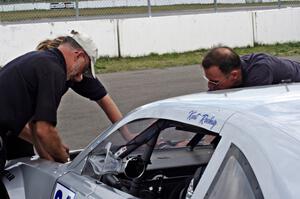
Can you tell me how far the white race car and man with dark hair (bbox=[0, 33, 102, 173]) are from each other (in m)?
0.15

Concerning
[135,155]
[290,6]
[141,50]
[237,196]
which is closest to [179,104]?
[135,155]

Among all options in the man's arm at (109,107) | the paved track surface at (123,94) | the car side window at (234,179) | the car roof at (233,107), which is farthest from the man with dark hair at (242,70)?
the paved track surface at (123,94)

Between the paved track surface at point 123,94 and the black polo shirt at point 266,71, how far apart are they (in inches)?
138

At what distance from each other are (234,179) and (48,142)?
1.99 meters

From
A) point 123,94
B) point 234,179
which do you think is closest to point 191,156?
point 234,179

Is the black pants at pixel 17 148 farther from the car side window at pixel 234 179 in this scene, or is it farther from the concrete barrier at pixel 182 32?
the concrete barrier at pixel 182 32

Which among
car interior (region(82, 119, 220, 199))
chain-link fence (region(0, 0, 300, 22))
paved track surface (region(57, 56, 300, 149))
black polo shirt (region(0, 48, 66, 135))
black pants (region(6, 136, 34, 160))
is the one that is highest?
chain-link fence (region(0, 0, 300, 22))

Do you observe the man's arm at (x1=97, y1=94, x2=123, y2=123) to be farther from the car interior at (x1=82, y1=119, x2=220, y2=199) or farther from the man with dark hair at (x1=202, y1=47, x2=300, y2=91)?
the car interior at (x1=82, y1=119, x2=220, y2=199)

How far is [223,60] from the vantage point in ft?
12.7

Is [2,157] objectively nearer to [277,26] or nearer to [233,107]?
[233,107]

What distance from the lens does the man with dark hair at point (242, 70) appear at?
387cm

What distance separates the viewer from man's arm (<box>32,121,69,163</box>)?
399cm

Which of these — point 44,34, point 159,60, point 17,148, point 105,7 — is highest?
point 105,7

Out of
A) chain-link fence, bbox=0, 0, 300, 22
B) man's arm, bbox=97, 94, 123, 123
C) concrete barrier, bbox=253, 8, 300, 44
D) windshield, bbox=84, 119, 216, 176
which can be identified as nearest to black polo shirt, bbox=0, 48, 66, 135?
windshield, bbox=84, 119, 216, 176
